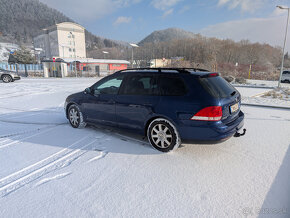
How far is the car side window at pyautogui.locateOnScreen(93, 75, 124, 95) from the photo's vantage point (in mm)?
4340

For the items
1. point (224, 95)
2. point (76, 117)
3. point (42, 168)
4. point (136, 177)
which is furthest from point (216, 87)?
point (76, 117)

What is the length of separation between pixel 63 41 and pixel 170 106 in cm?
7372

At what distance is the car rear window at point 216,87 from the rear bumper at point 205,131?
1.70 feet

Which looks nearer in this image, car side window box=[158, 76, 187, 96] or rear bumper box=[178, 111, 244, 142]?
rear bumper box=[178, 111, 244, 142]

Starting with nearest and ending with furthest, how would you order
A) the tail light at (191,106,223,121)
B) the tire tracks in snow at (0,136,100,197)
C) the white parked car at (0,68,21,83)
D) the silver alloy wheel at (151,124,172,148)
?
the tire tracks in snow at (0,136,100,197) < the tail light at (191,106,223,121) < the silver alloy wheel at (151,124,172,148) < the white parked car at (0,68,21,83)

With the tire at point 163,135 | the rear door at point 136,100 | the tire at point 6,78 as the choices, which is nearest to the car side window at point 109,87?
the rear door at point 136,100

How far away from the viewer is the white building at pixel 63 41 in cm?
6644

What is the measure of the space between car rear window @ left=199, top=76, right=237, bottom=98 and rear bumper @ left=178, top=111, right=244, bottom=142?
0.52m

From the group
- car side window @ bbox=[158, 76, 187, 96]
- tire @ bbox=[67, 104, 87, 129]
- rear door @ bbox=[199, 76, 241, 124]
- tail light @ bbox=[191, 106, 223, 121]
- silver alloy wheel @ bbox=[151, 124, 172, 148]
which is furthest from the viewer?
tire @ bbox=[67, 104, 87, 129]

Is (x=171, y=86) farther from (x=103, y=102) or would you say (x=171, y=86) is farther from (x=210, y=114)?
(x=103, y=102)

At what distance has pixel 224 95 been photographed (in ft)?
11.4

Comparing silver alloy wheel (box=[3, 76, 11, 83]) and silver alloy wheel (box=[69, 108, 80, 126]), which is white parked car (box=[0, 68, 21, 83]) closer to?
silver alloy wheel (box=[3, 76, 11, 83])

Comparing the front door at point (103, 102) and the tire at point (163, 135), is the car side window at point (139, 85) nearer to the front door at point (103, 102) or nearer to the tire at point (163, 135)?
the front door at point (103, 102)

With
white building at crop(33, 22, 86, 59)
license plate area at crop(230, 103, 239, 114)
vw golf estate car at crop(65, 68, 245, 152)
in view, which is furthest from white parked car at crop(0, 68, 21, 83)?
white building at crop(33, 22, 86, 59)
